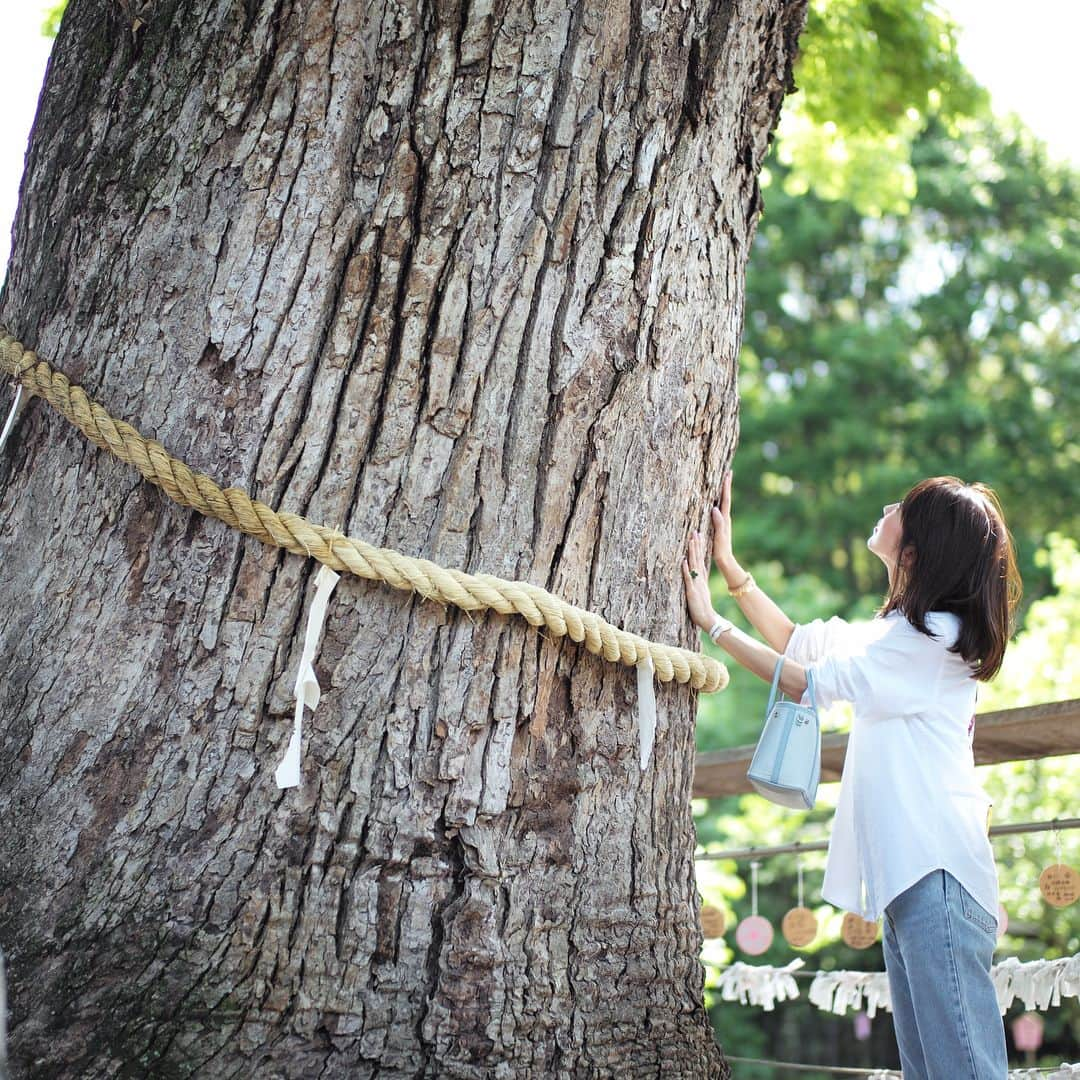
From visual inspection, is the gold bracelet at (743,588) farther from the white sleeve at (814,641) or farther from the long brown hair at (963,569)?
the long brown hair at (963,569)

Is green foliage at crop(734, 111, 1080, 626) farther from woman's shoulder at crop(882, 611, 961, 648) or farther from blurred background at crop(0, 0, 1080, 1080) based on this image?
woman's shoulder at crop(882, 611, 961, 648)

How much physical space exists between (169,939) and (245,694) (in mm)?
318

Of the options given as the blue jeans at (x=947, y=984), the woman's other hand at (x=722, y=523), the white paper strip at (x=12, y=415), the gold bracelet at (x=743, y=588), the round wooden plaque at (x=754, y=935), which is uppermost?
the gold bracelet at (x=743, y=588)

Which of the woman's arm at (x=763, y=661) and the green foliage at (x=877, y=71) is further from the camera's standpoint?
the green foliage at (x=877, y=71)

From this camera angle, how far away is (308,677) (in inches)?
59.4

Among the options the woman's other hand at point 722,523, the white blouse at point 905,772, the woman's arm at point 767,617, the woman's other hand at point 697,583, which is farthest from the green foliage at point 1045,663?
the woman's other hand at point 697,583

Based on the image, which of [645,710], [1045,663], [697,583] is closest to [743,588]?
[697,583]

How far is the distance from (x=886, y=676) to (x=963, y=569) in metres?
0.26

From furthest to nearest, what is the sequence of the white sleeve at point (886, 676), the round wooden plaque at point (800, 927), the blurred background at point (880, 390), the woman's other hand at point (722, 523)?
the blurred background at point (880, 390) → the round wooden plaque at point (800, 927) → the white sleeve at point (886, 676) → the woman's other hand at point (722, 523)

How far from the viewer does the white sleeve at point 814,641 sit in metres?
2.46

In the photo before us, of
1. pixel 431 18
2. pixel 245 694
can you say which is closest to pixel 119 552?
pixel 245 694

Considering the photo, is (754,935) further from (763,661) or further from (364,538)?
(364,538)

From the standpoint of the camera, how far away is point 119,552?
1611 millimetres

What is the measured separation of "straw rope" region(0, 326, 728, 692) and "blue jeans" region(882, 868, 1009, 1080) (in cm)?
80
